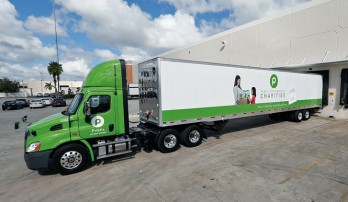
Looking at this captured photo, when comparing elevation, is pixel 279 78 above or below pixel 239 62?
below

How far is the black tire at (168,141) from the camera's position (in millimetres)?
7321

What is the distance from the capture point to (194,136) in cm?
816

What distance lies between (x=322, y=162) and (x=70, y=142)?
27.6 ft

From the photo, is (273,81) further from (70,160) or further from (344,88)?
(70,160)

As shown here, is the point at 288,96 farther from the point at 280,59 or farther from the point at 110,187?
the point at 110,187

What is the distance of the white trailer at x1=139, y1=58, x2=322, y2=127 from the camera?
7047 millimetres

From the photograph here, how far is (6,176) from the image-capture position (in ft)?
20.1

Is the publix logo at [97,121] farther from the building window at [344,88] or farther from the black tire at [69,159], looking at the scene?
the building window at [344,88]

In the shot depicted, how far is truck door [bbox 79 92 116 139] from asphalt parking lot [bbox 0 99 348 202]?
123 cm

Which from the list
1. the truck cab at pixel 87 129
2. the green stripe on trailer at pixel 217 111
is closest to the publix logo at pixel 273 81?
the green stripe on trailer at pixel 217 111

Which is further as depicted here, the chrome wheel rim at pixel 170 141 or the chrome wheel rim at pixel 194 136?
→ the chrome wheel rim at pixel 194 136

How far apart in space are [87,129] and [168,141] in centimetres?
313

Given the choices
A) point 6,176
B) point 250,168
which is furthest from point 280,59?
Result: point 6,176

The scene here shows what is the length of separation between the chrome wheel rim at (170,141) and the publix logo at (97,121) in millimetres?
2574
